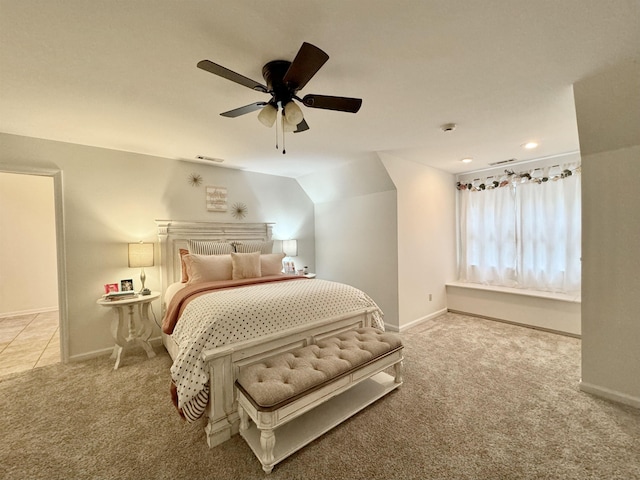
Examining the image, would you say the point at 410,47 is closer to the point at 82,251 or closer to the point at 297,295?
the point at 297,295

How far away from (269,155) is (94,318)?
9.05 feet

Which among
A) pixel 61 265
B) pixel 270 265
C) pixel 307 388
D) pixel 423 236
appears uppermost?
pixel 423 236

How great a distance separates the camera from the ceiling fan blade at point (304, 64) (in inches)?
47.6

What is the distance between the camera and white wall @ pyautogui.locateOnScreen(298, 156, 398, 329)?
3.67 m

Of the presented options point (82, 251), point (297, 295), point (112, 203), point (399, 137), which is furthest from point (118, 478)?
point (399, 137)

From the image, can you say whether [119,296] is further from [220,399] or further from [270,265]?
[220,399]

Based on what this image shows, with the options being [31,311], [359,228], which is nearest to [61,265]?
[31,311]

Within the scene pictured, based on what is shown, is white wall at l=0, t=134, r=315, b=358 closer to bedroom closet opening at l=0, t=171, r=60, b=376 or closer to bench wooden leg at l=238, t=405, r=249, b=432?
bedroom closet opening at l=0, t=171, r=60, b=376

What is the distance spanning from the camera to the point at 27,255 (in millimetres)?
4496

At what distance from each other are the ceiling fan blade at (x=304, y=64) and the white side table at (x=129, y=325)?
8.60 ft

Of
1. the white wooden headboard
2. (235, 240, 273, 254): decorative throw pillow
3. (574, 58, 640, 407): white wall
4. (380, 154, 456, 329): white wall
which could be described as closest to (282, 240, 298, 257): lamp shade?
(235, 240, 273, 254): decorative throw pillow

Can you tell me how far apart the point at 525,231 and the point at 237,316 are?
422cm

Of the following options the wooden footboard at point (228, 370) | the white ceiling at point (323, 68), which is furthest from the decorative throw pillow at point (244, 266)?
the white ceiling at point (323, 68)

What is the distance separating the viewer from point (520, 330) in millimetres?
3578
